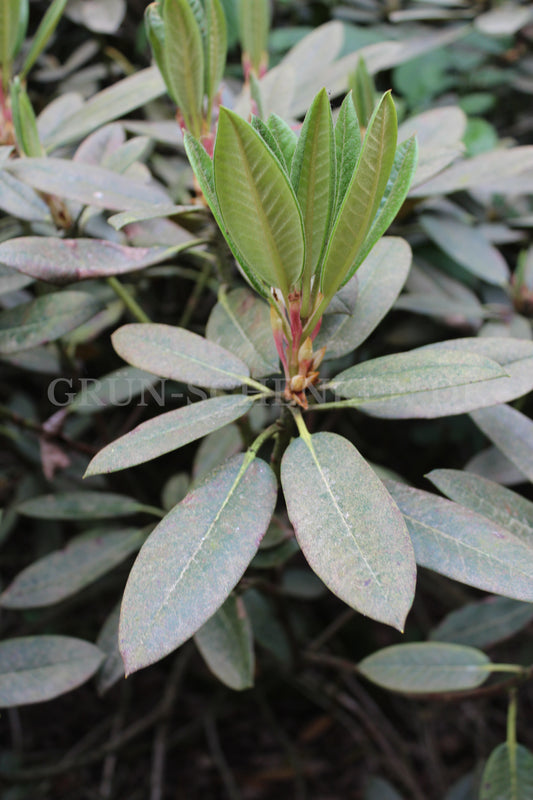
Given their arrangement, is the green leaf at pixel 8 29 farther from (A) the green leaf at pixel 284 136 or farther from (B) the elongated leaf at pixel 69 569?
(B) the elongated leaf at pixel 69 569

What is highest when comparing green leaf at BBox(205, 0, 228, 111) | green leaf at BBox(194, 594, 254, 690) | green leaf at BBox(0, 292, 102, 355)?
green leaf at BBox(205, 0, 228, 111)

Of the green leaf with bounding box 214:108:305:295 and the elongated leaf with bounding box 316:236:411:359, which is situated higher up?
the green leaf with bounding box 214:108:305:295

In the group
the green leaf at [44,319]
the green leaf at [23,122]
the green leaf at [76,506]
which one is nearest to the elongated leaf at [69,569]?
the green leaf at [76,506]

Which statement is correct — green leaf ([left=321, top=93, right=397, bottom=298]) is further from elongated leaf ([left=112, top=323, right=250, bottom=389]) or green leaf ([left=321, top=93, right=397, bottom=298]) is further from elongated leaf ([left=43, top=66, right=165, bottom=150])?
elongated leaf ([left=43, top=66, right=165, bottom=150])

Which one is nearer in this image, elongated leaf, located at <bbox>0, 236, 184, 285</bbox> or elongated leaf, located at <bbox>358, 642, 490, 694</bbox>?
elongated leaf, located at <bbox>0, 236, 184, 285</bbox>

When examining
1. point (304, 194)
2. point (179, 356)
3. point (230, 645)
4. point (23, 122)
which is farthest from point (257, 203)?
point (230, 645)

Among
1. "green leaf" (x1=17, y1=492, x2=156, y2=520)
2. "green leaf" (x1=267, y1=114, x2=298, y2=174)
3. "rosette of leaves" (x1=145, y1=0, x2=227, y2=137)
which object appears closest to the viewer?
"green leaf" (x1=267, y1=114, x2=298, y2=174)

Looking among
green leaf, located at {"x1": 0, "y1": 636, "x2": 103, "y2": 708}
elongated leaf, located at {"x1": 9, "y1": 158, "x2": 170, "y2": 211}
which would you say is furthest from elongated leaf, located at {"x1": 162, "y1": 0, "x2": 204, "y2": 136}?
green leaf, located at {"x1": 0, "y1": 636, "x2": 103, "y2": 708}
